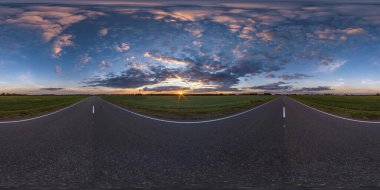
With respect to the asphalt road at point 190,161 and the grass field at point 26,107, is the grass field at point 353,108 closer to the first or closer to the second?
the asphalt road at point 190,161

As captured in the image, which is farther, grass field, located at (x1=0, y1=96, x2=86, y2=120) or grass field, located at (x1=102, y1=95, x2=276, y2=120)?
grass field, located at (x1=0, y1=96, x2=86, y2=120)

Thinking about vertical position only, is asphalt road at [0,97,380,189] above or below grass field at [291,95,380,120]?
below

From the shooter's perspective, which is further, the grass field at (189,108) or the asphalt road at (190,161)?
the grass field at (189,108)

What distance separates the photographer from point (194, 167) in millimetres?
7270

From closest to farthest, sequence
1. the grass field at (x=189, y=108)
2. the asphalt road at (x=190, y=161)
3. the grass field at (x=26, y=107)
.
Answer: the asphalt road at (x=190, y=161), the grass field at (x=189, y=108), the grass field at (x=26, y=107)

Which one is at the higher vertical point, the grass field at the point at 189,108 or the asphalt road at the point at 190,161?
the grass field at the point at 189,108

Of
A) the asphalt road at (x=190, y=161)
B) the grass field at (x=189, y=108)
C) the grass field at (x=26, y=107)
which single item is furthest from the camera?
the grass field at (x=26, y=107)

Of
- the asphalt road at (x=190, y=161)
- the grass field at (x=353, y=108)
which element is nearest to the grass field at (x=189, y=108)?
the grass field at (x=353, y=108)

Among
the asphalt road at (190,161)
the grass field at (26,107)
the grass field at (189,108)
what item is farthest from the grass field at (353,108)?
the grass field at (26,107)

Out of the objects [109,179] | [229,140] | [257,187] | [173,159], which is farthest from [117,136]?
[257,187]

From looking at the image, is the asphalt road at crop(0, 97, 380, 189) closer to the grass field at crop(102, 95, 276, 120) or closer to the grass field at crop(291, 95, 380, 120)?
the grass field at crop(102, 95, 276, 120)

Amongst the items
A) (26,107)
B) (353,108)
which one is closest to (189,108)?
(353,108)

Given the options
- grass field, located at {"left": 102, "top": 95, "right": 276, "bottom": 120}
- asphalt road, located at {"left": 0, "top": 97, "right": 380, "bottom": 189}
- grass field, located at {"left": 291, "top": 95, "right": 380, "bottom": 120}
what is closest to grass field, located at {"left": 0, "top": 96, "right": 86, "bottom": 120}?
grass field, located at {"left": 102, "top": 95, "right": 276, "bottom": 120}

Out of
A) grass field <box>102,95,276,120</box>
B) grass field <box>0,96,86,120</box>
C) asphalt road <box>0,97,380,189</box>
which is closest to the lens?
asphalt road <box>0,97,380,189</box>
